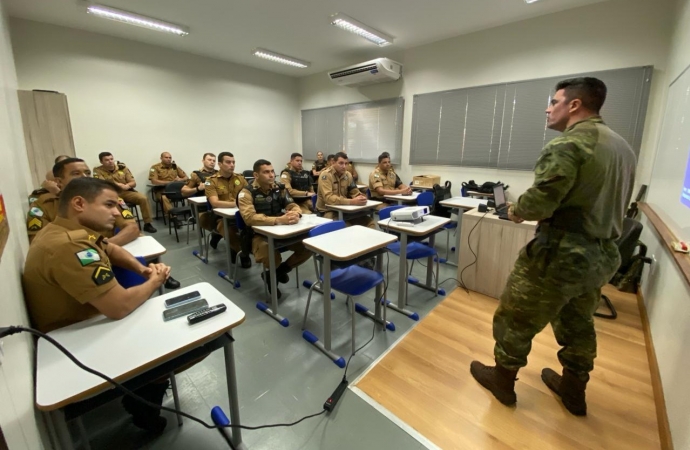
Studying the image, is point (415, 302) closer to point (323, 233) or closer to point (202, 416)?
point (323, 233)

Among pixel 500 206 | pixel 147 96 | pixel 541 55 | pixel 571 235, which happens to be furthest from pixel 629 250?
pixel 147 96

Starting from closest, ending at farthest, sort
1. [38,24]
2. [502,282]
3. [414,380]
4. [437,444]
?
1. [437,444]
2. [414,380]
3. [502,282]
4. [38,24]

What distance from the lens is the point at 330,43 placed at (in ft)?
16.6

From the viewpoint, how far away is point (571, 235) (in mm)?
1376

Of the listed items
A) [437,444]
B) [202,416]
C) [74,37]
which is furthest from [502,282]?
[74,37]

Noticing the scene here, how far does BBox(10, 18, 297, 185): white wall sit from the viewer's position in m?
4.51

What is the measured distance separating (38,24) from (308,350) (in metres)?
6.11

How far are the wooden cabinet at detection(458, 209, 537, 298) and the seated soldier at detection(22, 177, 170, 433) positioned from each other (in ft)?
8.64

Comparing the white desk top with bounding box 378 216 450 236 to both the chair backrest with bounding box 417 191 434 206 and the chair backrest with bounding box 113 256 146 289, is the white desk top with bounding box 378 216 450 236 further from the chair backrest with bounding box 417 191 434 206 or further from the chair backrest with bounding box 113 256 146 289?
the chair backrest with bounding box 113 256 146 289

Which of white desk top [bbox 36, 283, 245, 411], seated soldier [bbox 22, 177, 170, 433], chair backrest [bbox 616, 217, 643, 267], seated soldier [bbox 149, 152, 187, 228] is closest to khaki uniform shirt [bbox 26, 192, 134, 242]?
seated soldier [bbox 22, 177, 170, 433]

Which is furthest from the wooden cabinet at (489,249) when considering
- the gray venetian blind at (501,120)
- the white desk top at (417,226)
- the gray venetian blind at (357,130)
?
the gray venetian blind at (357,130)

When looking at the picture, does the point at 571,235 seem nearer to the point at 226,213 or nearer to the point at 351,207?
the point at 351,207

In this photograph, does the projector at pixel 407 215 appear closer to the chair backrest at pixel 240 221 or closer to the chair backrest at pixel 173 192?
the chair backrest at pixel 240 221

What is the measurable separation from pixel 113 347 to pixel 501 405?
1.91 meters
